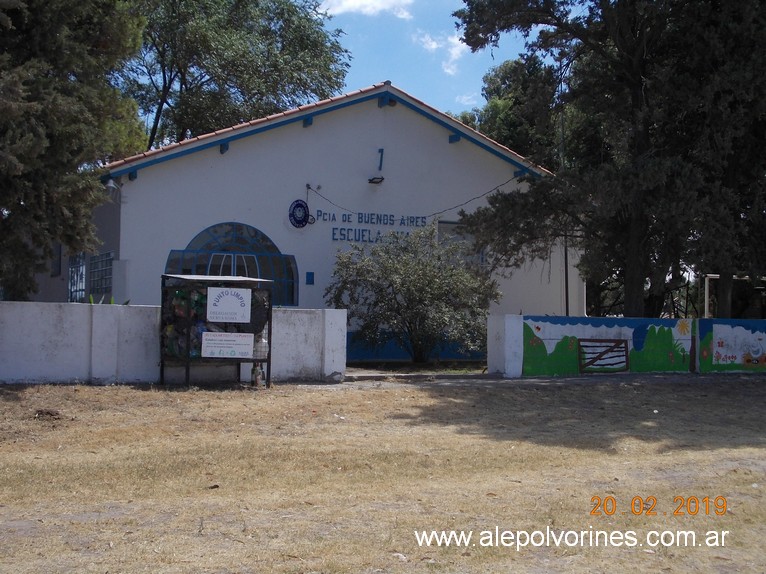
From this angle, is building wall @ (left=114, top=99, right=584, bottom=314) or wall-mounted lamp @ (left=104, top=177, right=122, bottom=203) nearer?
wall-mounted lamp @ (left=104, top=177, right=122, bottom=203)

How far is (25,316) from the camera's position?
45.1ft

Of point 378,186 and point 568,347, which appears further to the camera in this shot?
point 378,186

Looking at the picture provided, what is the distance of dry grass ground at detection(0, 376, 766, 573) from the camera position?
6.12 metres

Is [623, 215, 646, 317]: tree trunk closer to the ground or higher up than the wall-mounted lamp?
closer to the ground

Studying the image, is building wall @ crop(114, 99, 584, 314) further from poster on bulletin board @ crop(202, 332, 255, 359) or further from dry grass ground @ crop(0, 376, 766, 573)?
dry grass ground @ crop(0, 376, 766, 573)

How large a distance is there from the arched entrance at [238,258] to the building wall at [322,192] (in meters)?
0.19

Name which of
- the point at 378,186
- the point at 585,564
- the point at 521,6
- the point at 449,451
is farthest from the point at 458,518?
the point at 378,186

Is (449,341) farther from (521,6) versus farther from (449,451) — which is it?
(449,451)

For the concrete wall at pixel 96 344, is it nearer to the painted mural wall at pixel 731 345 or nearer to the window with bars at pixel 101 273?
the window with bars at pixel 101 273

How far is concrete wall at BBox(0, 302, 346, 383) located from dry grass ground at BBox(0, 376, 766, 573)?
2.10ft

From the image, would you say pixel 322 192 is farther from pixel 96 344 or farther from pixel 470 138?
pixel 96 344

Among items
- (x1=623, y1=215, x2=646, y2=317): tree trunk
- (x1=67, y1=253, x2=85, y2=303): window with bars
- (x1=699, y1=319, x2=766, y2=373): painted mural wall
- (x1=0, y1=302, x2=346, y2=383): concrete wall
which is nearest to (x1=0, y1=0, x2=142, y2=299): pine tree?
(x1=0, y1=302, x2=346, y2=383): concrete wall

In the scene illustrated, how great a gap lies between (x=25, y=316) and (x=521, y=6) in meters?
12.6

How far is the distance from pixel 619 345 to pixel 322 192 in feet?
29.4
